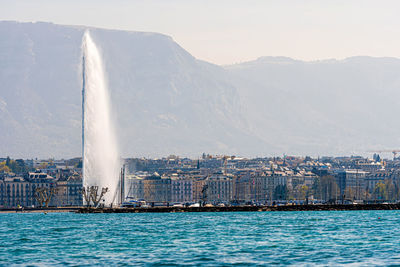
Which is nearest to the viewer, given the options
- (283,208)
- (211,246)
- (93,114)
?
(211,246)

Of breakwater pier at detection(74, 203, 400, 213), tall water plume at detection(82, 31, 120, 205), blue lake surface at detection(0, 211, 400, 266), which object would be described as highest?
tall water plume at detection(82, 31, 120, 205)

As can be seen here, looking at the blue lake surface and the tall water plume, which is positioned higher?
the tall water plume

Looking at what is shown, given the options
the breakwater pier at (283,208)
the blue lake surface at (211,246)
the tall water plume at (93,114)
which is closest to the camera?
the blue lake surface at (211,246)

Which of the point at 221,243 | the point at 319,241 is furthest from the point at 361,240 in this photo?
the point at 221,243

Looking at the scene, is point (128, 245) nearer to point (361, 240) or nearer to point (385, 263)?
point (361, 240)

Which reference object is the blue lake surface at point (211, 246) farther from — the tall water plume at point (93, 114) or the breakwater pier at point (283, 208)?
the breakwater pier at point (283, 208)

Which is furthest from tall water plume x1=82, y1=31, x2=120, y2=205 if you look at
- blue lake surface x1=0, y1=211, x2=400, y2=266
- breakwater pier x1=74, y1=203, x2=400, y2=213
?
blue lake surface x1=0, y1=211, x2=400, y2=266

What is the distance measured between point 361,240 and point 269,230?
14.1 m

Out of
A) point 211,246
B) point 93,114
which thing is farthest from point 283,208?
point 211,246

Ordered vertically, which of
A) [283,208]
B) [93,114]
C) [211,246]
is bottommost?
[211,246]

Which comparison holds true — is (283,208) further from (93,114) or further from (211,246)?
(211,246)

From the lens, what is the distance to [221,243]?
6269cm

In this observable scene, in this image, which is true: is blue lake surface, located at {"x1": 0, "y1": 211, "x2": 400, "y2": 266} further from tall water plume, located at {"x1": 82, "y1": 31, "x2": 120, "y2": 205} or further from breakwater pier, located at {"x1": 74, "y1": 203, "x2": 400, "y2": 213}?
breakwater pier, located at {"x1": 74, "y1": 203, "x2": 400, "y2": 213}

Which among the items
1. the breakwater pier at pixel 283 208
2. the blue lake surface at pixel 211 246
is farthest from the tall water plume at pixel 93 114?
the blue lake surface at pixel 211 246
